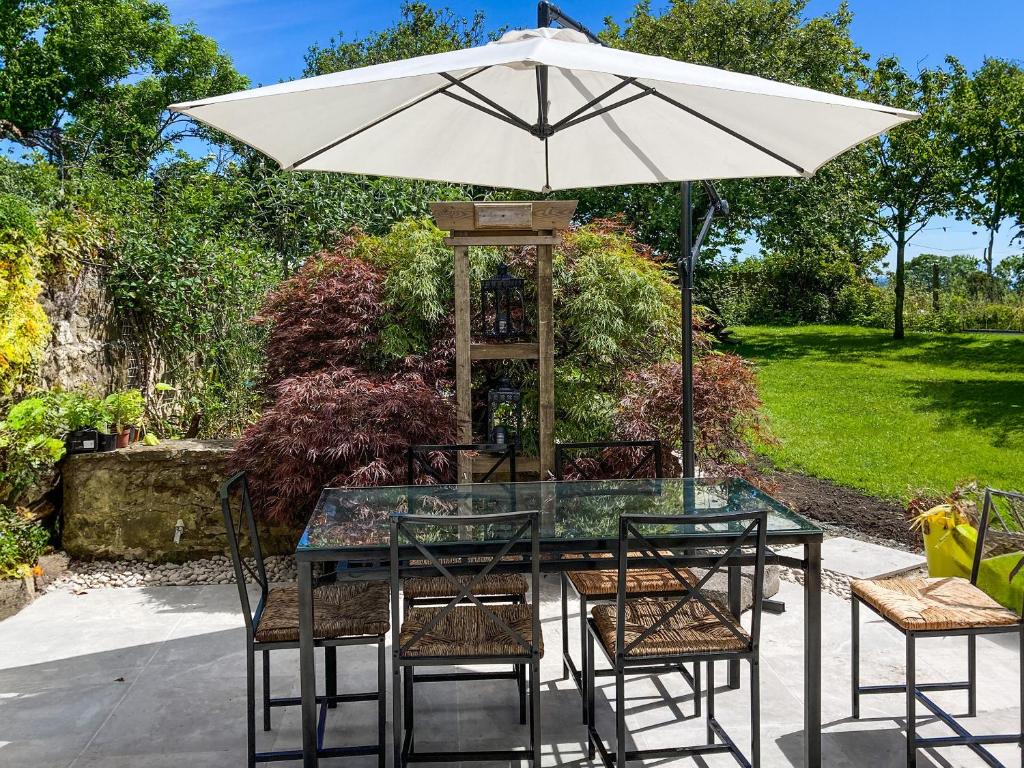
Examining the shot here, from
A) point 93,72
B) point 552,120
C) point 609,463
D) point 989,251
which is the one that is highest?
point 93,72

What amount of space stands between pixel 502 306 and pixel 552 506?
1.98 m

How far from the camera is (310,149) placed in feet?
10.2

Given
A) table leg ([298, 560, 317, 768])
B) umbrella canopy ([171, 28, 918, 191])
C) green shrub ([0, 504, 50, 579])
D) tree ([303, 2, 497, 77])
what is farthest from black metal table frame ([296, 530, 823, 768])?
tree ([303, 2, 497, 77])

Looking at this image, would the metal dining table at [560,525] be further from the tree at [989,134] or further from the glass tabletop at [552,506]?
the tree at [989,134]

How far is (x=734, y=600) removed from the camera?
3.12m

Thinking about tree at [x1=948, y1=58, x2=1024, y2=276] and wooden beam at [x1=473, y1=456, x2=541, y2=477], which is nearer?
wooden beam at [x1=473, y1=456, x2=541, y2=477]

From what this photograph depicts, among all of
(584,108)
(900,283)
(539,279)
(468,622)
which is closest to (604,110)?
(584,108)

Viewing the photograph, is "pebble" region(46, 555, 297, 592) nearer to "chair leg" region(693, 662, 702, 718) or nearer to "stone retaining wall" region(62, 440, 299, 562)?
"stone retaining wall" region(62, 440, 299, 562)

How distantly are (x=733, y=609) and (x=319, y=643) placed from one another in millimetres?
1507

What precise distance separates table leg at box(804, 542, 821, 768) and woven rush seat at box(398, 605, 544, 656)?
0.82 metres

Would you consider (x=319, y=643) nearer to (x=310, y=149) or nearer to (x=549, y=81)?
(x=310, y=149)

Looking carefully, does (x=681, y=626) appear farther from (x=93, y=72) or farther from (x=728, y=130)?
(x=93, y=72)

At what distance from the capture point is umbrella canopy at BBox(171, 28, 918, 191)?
8.02ft

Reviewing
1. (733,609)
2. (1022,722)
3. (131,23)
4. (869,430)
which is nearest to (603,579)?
(733,609)
